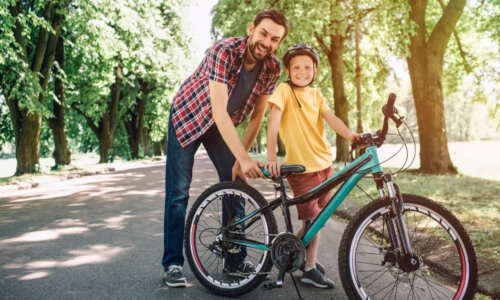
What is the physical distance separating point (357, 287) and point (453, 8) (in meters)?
11.0

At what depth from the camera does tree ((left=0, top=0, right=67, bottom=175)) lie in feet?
36.9

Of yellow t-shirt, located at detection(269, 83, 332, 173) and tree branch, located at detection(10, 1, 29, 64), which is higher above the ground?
tree branch, located at detection(10, 1, 29, 64)

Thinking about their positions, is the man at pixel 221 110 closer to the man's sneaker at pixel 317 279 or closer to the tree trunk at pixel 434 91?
the man's sneaker at pixel 317 279

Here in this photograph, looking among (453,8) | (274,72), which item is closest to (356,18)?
(453,8)

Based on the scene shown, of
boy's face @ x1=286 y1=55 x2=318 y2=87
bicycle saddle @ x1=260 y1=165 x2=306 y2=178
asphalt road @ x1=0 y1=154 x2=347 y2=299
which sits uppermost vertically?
boy's face @ x1=286 y1=55 x2=318 y2=87

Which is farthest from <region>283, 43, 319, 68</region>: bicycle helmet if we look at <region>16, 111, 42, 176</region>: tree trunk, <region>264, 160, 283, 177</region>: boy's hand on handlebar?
<region>16, 111, 42, 176</region>: tree trunk

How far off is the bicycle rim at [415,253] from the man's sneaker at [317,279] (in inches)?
12.3

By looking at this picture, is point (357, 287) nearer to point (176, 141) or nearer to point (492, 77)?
point (176, 141)

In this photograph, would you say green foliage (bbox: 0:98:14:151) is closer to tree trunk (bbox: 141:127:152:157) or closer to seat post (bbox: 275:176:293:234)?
tree trunk (bbox: 141:127:152:157)

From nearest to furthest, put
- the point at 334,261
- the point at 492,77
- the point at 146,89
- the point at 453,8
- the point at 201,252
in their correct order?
the point at 201,252
the point at 334,261
the point at 453,8
the point at 492,77
the point at 146,89

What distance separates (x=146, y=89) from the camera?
29.7 meters

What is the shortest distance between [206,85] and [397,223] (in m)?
1.68

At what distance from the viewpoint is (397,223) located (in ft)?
7.69

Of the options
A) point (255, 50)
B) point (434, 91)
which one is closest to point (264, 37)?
point (255, 50)
